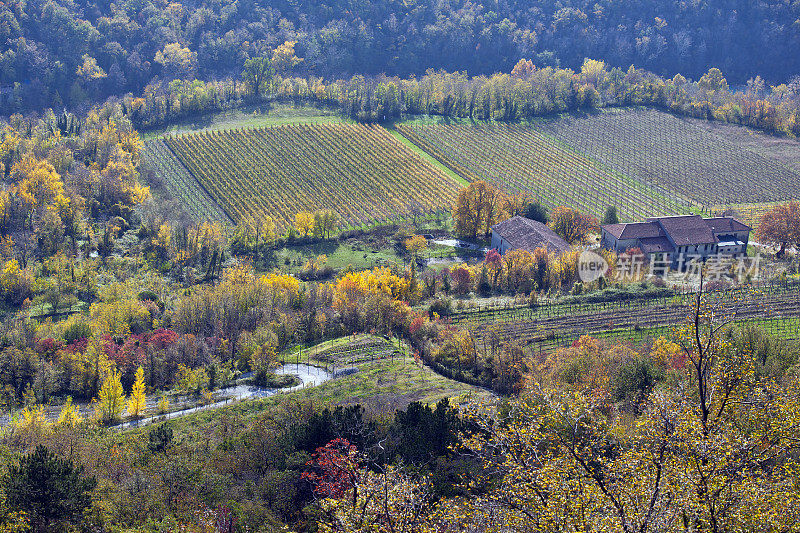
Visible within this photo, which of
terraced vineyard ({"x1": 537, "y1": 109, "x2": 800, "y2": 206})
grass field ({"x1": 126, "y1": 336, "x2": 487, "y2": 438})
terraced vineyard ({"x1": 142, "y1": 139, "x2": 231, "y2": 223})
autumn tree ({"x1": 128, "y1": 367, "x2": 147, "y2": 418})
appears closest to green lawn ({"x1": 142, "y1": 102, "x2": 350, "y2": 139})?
terraced vineyard ({"x1": 142, "y1": 139, "x2": 231, "y2": 223})

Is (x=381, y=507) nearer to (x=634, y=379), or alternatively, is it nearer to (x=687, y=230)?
(x=634, y=379)

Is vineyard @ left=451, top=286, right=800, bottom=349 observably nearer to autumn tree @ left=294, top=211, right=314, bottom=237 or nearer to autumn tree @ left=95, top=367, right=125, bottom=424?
autumn tree @ left=294, top=211, right=314, bottom=237

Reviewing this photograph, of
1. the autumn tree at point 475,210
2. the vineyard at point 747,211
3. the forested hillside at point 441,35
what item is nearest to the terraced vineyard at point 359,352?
the autumn tree at point 475,210

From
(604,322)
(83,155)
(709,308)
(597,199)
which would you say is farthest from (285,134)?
(709,308)

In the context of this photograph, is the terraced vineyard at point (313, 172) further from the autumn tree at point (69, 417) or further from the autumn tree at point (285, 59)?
the autumn tree at point (69, 417)

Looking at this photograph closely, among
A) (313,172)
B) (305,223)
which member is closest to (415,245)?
(305,223)

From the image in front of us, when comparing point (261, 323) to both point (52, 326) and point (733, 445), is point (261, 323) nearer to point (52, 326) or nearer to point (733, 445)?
point (52, 326)
